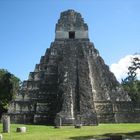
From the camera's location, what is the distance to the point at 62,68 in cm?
3167

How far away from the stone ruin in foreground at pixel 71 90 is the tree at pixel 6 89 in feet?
21.0

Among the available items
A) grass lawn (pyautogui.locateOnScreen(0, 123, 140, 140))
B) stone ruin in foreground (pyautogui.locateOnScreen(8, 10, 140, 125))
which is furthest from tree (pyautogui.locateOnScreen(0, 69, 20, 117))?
grass lawn (pyautogui.locateOnScreen(0, 123, 140, 140))

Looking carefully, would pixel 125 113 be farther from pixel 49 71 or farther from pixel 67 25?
pixel 67 25

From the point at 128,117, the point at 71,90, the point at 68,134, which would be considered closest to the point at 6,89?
the point at 71,90

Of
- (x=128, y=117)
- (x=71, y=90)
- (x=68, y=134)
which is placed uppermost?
(x=71, y=90)

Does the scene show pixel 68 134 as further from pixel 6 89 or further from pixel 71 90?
pixel 6 89

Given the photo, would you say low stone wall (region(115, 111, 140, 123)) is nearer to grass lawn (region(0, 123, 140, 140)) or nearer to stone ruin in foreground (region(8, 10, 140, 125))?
stone ruin in foreground (region(8, 10, 140, 125))

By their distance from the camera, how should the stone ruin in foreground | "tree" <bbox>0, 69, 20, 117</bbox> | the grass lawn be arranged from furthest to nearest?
1. "tree" <bbox>0, 69, 20, 117</bbox>
2. the stone ruin in foreground
3. the grass lawn

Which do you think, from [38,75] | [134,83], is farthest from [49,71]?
[134,83]

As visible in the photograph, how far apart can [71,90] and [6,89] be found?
39.7ft

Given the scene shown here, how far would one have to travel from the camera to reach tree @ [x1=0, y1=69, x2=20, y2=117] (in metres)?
38.7

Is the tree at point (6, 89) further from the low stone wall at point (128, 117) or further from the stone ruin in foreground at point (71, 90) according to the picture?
the low stone wall at point (128, 117)

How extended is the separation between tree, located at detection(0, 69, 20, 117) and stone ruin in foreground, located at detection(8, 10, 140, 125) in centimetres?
640

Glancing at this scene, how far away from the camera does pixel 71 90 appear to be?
29.5m
